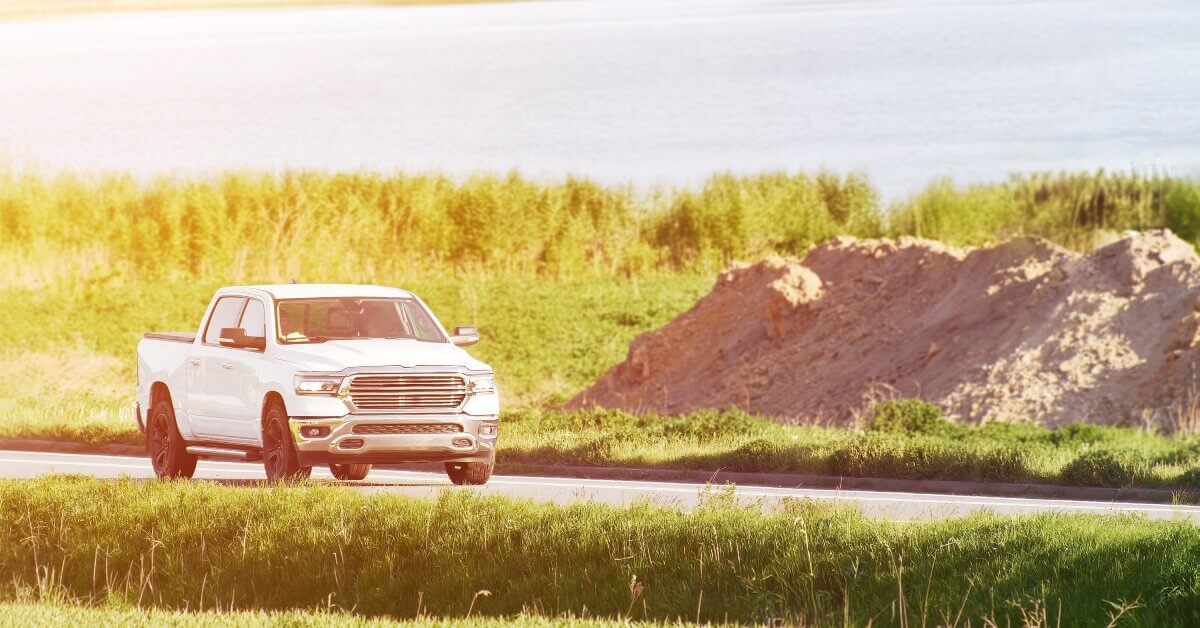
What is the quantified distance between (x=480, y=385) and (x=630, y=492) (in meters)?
2.64

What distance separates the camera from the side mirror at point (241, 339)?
1742cm

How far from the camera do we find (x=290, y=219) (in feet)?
175

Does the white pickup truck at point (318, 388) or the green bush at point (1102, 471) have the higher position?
the white pickup truck at point (318, 388)

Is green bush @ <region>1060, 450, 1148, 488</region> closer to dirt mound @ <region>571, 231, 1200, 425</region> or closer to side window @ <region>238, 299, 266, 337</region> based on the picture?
dirt mound @ <region>571, 231, 1200, 425</region>

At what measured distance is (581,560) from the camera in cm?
1375

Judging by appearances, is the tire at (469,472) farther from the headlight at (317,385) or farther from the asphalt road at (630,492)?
the headlight at (317,385)

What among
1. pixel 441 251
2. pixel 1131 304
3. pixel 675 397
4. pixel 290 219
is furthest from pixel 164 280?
pixel 1131 304

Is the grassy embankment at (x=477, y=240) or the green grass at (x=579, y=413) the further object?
the grassy embankment at (x=477, y=240)

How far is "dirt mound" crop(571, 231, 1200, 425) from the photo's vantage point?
29.1m

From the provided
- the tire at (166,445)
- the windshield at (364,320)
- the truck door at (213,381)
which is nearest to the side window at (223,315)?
the truck door at (213,381)

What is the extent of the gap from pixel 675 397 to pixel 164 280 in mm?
22349

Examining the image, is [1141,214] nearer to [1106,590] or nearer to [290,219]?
[290,219]

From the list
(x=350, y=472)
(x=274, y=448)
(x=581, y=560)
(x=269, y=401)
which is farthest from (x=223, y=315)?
(x=581, y=560)

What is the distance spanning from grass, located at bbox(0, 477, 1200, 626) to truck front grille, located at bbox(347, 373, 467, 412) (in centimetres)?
99
